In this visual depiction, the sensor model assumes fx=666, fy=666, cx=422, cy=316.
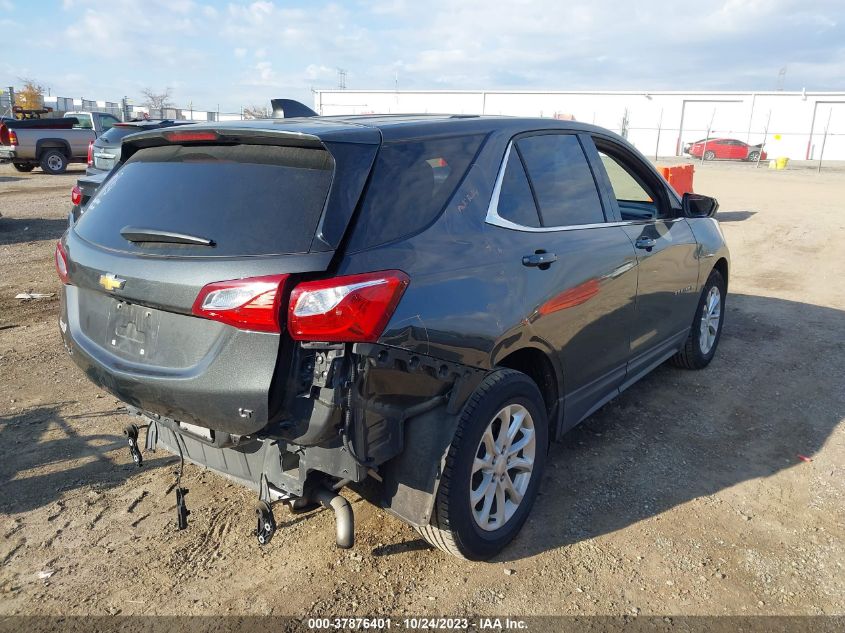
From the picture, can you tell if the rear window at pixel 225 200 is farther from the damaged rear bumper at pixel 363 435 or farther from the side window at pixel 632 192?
the side window at pixel 632 192

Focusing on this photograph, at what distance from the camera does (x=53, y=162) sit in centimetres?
2139

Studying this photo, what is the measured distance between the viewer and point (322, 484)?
2678 mm

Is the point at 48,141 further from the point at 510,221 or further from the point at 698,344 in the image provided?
the point at 510,221

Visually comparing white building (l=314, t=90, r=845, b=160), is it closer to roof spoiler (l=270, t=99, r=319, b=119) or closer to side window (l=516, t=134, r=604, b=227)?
roof spoiler (l=270, t=99, r=319, b=119)

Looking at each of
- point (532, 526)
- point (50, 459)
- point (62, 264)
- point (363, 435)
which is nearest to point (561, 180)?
point (532, 526)

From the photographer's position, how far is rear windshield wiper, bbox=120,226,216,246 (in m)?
2.48

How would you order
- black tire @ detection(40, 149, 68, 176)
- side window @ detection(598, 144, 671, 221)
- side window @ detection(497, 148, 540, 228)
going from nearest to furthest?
side window @ detection(497, 148, 540, 228) → side window @ detection(598, 144, 671, 221) → black tire @ detection(40, 149, 68, 176)

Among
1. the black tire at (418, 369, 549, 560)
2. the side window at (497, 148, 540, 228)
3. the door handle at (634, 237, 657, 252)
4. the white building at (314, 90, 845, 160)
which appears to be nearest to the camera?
the black tire at (418, 369, 549, 560)

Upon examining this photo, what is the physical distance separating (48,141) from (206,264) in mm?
21922

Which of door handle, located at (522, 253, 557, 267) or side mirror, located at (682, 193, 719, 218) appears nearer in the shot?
door handle, located at (522, 253, 557, 267)

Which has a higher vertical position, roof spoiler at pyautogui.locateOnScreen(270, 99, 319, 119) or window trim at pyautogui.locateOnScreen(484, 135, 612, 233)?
roof spoiler at pyautogui.locateOnScreen(270, 99, 319, 119)

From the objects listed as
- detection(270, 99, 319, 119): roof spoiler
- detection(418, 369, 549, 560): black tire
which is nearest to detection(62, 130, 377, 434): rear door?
detection(418, 369, 549, 560): black tire

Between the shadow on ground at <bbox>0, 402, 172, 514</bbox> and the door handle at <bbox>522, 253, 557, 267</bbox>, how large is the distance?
7.78 feet

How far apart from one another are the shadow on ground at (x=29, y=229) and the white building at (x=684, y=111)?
33.6 metres
